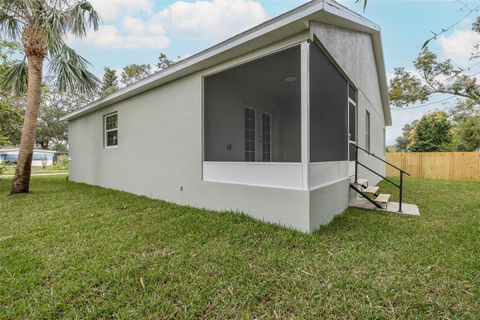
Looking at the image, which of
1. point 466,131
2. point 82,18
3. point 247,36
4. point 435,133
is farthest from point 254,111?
point 466,131

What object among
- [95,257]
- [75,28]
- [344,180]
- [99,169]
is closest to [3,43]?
[75,28]

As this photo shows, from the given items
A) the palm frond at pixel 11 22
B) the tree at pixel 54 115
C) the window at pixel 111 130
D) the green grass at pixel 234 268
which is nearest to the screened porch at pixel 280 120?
the green grass at pixel 234 268

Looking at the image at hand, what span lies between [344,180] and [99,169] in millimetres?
7851

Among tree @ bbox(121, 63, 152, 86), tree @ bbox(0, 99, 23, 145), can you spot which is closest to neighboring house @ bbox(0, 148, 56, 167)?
tree @ bbox(121, 63, 152, 86)

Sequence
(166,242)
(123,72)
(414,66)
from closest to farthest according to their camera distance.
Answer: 1. (166,242)
2. (414,66)
3. (123,72)

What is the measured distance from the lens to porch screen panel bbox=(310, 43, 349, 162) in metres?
3.78

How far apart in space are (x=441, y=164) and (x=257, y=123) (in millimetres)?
11327

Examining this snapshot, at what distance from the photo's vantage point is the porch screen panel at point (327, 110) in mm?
3777

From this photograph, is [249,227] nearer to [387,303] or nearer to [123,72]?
[387,303]

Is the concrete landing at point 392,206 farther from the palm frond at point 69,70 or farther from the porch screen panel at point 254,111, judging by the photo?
the palm frond at point 69,70

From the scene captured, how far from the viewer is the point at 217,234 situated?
11.5ft

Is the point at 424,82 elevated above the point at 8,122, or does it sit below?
above

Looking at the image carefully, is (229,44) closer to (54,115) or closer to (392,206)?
(392,206)

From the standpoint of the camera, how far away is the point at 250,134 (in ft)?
24.3
